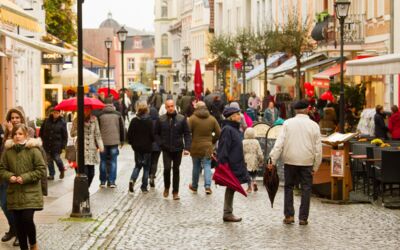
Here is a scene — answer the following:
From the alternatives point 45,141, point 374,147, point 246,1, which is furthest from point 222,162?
point 246,1

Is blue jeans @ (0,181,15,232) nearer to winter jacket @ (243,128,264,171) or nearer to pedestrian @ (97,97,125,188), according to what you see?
winter jacket @ (243,128,264,171)

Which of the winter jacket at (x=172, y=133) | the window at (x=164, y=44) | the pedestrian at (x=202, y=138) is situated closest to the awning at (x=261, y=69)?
the pedestrian at (x=202, y=138)

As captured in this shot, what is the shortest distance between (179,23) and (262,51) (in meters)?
84.5

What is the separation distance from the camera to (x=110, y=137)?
77.9 feet

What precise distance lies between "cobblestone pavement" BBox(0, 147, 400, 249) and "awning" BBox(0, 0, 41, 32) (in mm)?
4871

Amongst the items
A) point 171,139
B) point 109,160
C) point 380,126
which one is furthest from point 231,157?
point 380,126

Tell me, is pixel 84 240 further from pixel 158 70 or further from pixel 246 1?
pixel 158 70

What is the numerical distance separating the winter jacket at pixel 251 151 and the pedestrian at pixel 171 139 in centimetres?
132

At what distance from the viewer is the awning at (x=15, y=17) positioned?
24156 mm

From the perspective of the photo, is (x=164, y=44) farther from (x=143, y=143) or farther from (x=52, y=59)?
(x=143, y=143)

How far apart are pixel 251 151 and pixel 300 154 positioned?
614 cm

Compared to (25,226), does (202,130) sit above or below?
above

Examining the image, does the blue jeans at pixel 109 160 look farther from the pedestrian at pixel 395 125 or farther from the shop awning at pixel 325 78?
the shop awning at pixel 325 78

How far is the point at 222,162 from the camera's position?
698 inches
